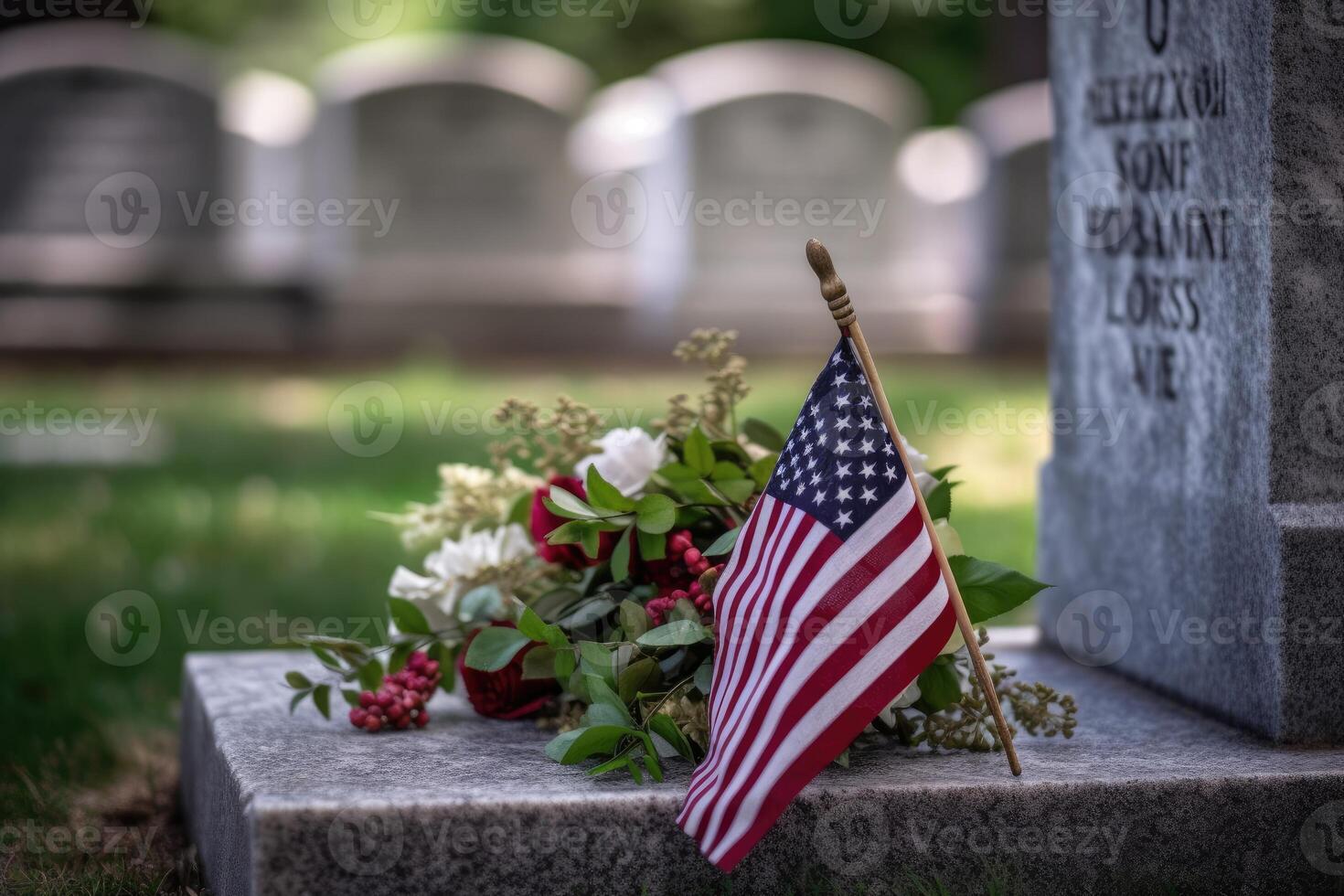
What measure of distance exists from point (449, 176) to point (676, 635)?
9.68 metres

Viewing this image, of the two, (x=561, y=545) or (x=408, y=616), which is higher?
(x=561, y=545)

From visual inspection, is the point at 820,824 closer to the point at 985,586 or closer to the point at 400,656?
the point at 985,586

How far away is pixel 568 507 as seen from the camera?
2.52m

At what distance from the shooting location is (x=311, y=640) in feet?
8.87

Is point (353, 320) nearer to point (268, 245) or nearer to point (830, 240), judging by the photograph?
point (268, 245)

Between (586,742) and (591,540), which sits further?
Result: (591,540)

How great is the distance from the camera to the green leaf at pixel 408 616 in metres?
2.81

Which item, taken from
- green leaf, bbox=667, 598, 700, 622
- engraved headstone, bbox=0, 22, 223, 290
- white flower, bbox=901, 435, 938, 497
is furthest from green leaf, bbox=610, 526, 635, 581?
engraved headstone, bbox=0, 22, 223, 290

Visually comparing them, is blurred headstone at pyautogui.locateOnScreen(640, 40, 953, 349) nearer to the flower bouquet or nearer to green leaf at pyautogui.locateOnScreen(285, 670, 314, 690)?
the flower bouquet

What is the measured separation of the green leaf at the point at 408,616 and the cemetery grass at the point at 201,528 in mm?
301

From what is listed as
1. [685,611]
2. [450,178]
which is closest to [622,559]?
[685,611]

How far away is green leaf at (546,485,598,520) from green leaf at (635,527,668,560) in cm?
9

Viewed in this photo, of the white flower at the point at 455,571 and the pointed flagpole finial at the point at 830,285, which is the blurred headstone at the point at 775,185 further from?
the pointed flagpole finial at the point at 830,285

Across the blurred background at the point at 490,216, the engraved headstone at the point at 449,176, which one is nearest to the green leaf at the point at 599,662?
the blurred background at the point at 490,216
